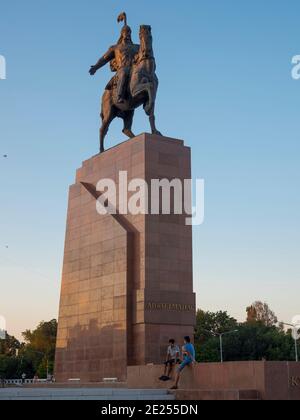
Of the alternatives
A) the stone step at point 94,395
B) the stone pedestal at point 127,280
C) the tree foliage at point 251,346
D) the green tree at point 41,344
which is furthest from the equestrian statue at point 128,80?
the green tree at point 41,344

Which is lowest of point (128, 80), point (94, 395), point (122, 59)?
point (94, 395)

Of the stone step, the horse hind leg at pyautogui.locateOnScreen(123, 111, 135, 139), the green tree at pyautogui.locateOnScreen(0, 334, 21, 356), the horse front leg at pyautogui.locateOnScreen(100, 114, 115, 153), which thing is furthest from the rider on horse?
the green tree at pyautogui.locateOnScreen(0, 334, 21, 356)

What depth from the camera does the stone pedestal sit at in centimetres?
2269

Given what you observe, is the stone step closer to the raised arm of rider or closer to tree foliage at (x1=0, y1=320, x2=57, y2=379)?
the raised arm of rider

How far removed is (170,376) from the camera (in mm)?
16984

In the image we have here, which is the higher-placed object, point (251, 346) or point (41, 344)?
point (41, 344)

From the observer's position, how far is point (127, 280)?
23344 mm

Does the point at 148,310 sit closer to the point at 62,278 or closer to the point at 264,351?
the point at 62,278

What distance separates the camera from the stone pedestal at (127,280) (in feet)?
74.4

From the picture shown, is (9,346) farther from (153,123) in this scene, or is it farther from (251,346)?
(153,123)

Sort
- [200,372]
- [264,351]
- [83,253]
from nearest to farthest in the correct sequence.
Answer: [200,372], [83,253], [264,351]

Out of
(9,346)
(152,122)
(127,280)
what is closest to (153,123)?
(152,122)

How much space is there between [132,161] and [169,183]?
1.73 m
